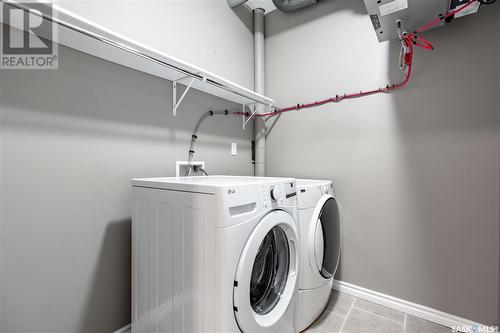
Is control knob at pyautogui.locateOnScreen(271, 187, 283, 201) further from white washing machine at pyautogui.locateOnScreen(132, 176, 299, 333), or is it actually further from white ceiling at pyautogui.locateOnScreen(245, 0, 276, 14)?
white ceiling at pyautogui.locateOnScreen(245, 0, 276, 14)

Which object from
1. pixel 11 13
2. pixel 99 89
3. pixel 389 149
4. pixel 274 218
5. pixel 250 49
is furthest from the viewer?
pixel 250 49

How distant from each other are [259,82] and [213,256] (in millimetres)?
1884

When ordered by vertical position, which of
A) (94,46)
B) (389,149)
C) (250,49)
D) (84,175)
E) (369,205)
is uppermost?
(250,49)

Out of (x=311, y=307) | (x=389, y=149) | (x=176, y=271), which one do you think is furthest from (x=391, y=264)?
(x=176, y=271)

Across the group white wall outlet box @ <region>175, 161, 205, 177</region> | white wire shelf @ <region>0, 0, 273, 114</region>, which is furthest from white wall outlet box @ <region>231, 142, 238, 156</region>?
white wire shelf @ <region>0, 0, 273, 114</region>

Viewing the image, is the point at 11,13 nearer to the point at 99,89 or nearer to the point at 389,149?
the point at 99,89

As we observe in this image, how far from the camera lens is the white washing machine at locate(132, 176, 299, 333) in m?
0.94

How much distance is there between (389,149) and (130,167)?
1.81 metres

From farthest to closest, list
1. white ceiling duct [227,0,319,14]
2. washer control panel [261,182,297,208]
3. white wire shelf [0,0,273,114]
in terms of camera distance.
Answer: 1. white ceiling duct [227,0,319,14]
2. washer control panel [261,182,297,208]
3. white wire shelf [0,0,273,114]

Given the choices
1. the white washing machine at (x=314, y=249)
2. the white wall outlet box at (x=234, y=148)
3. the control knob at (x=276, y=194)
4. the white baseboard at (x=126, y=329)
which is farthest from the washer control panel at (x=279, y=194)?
the white baseboard at (x=126, y=329)

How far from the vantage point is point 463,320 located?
4.97 ft

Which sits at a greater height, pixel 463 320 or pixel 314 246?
pixel 314 246

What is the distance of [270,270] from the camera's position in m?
1.37

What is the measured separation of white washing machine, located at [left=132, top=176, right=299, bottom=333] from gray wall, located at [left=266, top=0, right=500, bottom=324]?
2.88 feet
